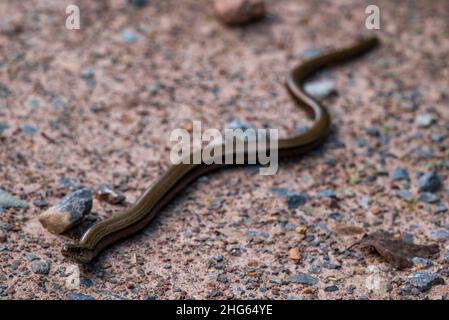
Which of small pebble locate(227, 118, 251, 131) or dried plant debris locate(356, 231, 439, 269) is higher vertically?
small pebble locate(227, 118, 251, 131)

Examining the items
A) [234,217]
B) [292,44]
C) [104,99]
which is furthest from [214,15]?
[234,217]

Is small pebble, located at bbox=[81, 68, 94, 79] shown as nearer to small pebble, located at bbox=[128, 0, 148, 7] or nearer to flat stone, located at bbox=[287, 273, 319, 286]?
small pebble, located at bbox=[128, 0, 148, 7]

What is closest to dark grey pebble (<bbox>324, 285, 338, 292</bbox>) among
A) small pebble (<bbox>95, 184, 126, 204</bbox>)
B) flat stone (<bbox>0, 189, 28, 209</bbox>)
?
small pebble (<bbox>95, 184, 126, 204</bbox>)

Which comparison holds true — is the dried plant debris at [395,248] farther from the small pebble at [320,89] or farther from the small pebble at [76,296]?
the small pebble at [320,89]

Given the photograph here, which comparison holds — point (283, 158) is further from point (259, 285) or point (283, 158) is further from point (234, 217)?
point (259, 285)

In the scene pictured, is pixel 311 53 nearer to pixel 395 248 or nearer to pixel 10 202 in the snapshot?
pixel 395 248

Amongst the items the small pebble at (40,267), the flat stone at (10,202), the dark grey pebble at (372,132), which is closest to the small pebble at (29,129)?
the flat stone at (10,202)
